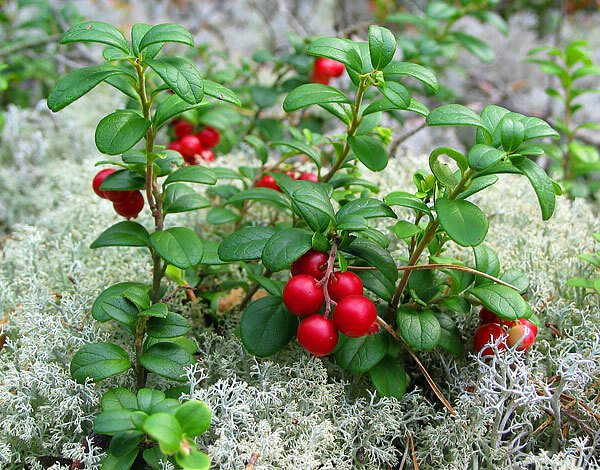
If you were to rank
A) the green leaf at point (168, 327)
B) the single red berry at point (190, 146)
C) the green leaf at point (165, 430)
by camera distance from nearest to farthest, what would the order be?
the green leaf at point (165, 430) < the green leaf at point (168, 327) < the single red berry at point (190, 146)

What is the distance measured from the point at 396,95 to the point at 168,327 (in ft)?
2.48

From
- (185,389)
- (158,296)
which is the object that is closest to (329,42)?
(158,296)

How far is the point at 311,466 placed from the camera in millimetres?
1315

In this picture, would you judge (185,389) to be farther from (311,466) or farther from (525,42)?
(525,42)

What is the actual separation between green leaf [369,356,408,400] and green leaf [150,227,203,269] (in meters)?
0.52

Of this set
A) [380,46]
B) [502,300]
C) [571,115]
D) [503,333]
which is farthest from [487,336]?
[571,115]

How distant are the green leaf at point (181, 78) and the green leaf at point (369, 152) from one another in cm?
42

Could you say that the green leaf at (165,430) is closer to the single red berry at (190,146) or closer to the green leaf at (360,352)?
the green leaf at (360,352)

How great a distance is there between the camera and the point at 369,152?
1.50 m

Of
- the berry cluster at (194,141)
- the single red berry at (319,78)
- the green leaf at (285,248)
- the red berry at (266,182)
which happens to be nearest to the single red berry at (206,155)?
the berry cluster at (194,141)

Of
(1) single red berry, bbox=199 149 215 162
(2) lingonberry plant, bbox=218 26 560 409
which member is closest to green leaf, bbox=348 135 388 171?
(2) lingonberry plant, bbox=218 26 560 409

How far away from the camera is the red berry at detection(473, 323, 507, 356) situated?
4.87ft

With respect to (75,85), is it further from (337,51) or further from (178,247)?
(337,51)

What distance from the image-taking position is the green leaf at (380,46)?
4.57 feet
